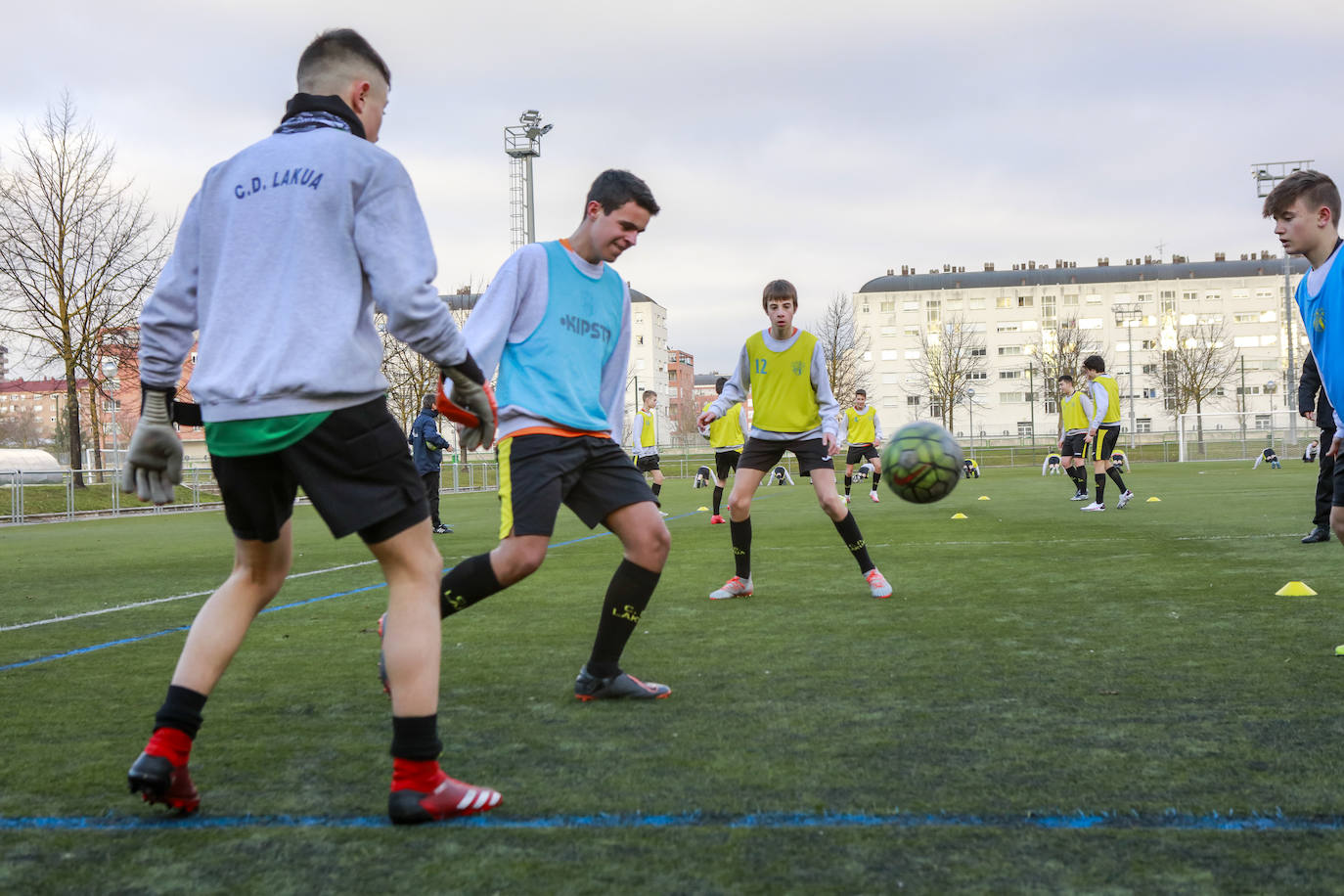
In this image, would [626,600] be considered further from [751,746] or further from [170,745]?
[170,745]

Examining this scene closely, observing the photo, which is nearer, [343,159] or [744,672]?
[343,159]

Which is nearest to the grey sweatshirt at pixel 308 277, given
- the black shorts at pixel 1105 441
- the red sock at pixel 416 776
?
the red sock at pixel 416 776

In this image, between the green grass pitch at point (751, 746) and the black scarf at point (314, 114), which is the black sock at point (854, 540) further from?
the black scarf at point (314, 114)

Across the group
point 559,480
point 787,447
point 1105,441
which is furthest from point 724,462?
point 559,480

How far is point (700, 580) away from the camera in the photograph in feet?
26.7

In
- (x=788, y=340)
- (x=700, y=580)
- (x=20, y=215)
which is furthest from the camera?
(x=20, y=215)

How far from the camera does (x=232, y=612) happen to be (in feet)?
9.73

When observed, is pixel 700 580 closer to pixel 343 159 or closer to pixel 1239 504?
pixel 343 159

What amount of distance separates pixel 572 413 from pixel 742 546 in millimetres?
3417

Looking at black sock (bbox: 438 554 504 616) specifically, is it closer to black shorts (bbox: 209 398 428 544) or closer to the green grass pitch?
the green grass pitch

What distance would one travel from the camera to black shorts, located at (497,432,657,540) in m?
→ 3.94

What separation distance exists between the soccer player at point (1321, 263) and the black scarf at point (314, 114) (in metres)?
3.73

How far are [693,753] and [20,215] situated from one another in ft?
109

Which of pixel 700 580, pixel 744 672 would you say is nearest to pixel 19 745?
pixel 744 672
